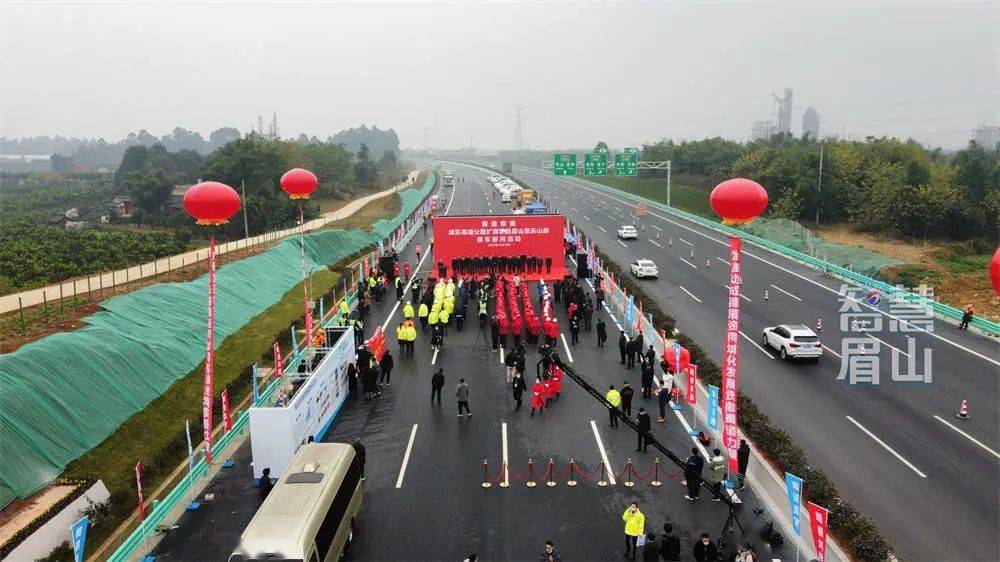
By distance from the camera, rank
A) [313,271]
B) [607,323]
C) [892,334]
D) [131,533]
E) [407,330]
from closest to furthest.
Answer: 1. [131,533]
2. [407,330]
3. [892,334]
4. [607,323]
5. [313,271]

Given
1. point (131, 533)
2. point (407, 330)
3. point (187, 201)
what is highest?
point (187, 201)

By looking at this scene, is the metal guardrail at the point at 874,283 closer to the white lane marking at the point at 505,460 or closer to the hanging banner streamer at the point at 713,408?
the hanging banner streamer at the point at 713,408

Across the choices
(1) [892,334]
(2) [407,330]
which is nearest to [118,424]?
(2) [407,330]

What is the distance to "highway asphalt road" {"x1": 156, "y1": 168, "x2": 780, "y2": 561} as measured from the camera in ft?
39.8

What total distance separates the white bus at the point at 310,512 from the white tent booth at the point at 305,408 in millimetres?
2154

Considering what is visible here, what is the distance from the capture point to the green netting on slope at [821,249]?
4178 centimetres

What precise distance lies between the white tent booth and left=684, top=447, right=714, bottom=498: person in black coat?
27.3ft

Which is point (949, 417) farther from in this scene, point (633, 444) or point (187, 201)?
point (187, 201)

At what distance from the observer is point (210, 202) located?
44.5ft

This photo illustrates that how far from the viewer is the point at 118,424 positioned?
15609mm

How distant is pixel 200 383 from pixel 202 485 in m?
5.76

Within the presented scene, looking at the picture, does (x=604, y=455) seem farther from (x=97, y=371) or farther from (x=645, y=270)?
(x=645, y=270)

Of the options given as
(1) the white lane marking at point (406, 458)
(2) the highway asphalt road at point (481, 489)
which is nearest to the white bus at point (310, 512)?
(2) the highway asphalt road at point (481, 489)

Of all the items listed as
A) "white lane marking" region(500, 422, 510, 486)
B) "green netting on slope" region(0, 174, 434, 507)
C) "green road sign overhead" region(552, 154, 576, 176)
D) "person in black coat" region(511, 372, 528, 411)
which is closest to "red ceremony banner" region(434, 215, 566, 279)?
"green netting on slope" region(0, 174, 434, 507)
